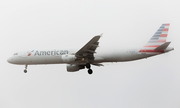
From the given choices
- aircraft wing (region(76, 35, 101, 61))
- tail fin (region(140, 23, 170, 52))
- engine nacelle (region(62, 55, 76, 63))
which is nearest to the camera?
aircraft wing (region(76, 35, 101, 61))

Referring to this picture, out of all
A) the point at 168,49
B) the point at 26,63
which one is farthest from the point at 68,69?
the point at 168,49

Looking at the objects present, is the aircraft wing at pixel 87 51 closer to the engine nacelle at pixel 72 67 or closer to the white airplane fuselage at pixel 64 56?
the white airplane fuselage at pixel 64 56

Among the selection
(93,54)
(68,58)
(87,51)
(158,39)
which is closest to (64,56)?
(68,58)

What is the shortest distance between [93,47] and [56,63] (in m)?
4.83

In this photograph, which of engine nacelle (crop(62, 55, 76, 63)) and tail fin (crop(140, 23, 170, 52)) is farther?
tail fin (crop(140, 23, 170, 52))

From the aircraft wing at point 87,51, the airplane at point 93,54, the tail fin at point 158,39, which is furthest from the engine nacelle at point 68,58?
the tail fin at point 158,39

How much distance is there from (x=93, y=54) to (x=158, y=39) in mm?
7306

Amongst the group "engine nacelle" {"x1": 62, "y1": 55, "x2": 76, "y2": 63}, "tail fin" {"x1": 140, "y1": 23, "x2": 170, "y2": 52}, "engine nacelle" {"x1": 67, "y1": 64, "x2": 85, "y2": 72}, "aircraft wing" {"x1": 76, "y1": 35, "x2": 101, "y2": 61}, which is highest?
"tail fin" {"x1": 140, "y1": 23, "x2": 170, "y2": 52}

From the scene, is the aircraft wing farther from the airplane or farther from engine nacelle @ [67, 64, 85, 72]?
engine nacelle @ [67, 64, 85, 72]

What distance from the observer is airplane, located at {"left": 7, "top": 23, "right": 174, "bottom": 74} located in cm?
2655

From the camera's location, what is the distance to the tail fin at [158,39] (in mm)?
26891

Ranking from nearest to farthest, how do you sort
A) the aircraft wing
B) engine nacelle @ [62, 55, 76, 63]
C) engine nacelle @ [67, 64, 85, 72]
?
1. the aircraft wing
2. engine nacelle @ [62, 55, 76, 63]
3. engine nacelle @ [67, 64, 85, 72]

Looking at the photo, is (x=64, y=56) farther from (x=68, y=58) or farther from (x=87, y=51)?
(x=87, y=51)

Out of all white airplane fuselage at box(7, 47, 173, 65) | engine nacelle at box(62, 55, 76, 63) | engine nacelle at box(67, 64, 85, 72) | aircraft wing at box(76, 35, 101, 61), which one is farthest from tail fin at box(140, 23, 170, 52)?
engine nacelle at box(67, 64, 85, 72)
